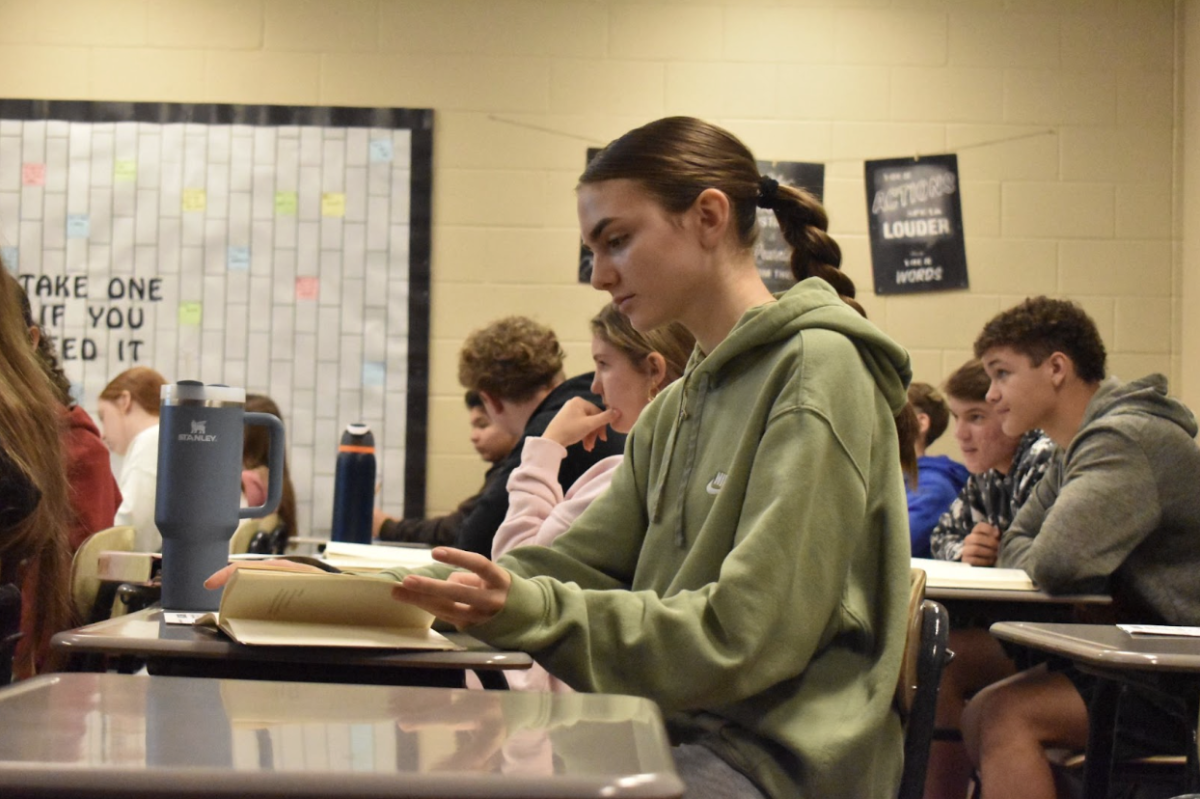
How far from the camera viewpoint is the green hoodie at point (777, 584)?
1.13 meters

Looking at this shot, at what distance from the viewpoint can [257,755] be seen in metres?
0.62

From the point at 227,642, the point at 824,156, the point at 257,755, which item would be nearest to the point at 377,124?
the point at 824,156

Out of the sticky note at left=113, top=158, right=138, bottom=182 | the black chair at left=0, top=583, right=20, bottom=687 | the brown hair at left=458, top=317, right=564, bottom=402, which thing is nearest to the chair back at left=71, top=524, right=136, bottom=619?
the black chair at left=0, top=583, right=20, bottom=687

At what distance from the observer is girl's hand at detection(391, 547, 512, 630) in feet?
3.57

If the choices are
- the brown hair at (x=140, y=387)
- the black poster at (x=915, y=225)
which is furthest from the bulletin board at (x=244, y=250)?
the black poster at (x=915, y=225)

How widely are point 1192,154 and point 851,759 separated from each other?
3.75 m

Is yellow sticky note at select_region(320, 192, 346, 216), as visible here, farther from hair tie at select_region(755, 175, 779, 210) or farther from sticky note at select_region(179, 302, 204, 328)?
hair tie at select_region(755, 175, 779, 210)

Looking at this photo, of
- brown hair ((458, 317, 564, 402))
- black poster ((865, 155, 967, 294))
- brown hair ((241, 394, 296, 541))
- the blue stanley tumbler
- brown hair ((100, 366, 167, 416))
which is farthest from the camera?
black poster ((865, 155, 967, 294))

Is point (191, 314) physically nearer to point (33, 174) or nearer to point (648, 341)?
point (33, 174)

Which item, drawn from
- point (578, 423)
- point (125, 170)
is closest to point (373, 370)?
point (125, 170)

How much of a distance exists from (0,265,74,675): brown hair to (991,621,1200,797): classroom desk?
1198 mm

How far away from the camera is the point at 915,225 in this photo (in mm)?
4316

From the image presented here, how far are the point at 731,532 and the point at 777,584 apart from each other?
0.43 ft

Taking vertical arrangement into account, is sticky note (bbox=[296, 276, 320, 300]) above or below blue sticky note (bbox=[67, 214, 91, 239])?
below
